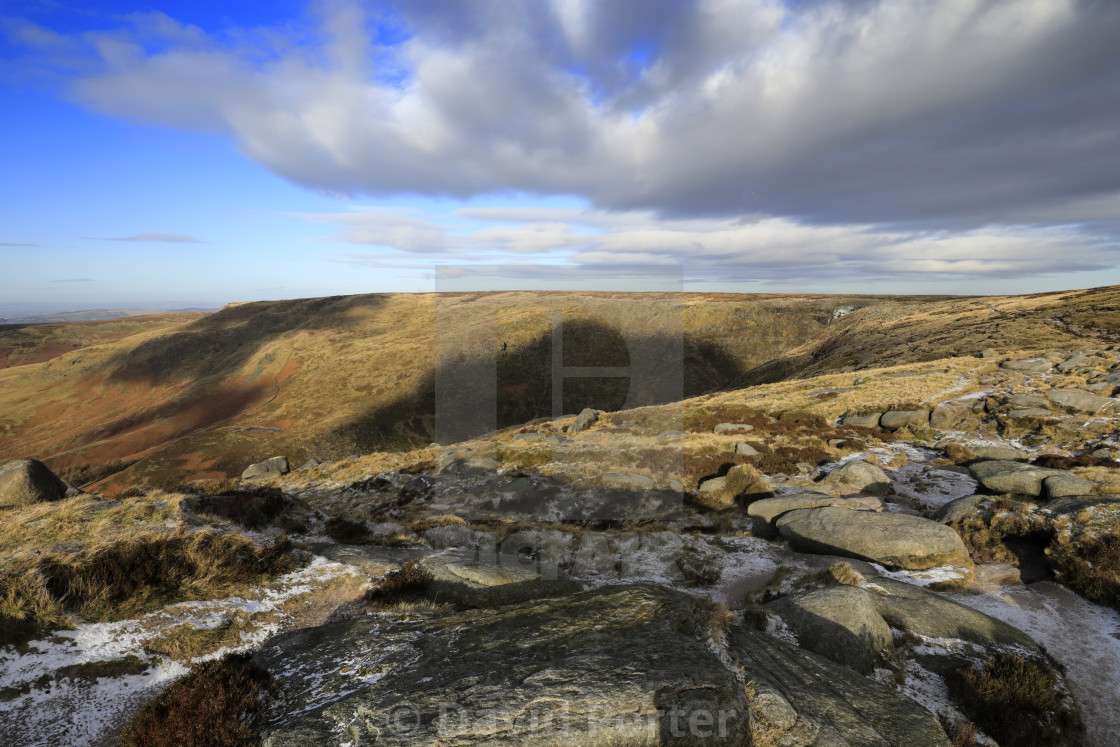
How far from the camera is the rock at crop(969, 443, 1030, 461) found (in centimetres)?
2066

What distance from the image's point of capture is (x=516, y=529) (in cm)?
1784

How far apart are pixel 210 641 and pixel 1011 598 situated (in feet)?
59.3

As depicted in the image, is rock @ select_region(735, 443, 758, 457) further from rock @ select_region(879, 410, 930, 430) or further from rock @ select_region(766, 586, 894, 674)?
rock @ select_region(766, 586, 894, 674)

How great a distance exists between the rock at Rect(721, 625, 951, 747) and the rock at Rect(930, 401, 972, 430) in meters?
26.0

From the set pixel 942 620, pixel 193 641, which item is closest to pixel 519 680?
pixel 193 641

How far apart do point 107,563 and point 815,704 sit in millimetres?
12200

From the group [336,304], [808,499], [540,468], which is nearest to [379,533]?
[540,468]

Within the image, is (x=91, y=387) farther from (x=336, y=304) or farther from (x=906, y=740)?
(x=906, y=740)

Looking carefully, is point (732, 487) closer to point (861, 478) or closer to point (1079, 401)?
point (861, 478)

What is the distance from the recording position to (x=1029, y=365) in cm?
3334

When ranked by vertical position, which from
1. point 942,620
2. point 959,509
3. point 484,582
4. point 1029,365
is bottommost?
point 959,509

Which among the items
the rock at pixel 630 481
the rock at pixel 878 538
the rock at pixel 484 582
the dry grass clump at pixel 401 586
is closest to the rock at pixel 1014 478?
the rock at pixel 878 538

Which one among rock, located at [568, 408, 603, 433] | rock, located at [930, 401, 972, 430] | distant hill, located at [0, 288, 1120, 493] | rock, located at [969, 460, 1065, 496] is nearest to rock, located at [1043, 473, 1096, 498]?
rock, located at [969, 460, 1065, 496]

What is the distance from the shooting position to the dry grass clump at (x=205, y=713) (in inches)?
205
